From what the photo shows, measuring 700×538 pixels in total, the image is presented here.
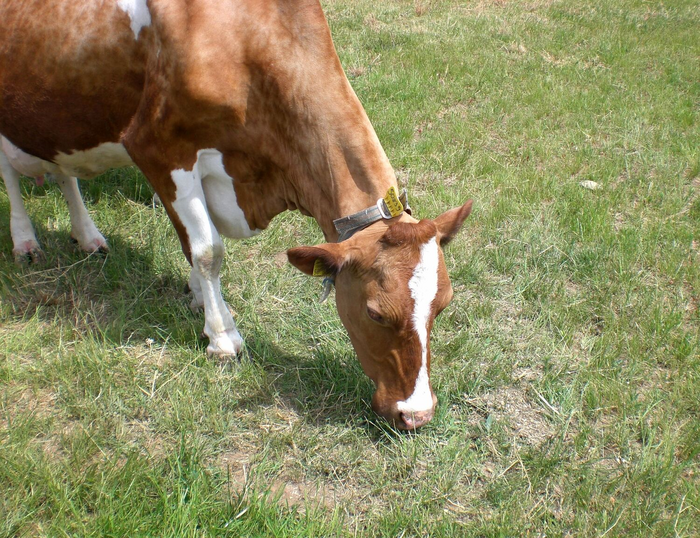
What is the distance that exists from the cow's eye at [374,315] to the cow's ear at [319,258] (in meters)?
0.23

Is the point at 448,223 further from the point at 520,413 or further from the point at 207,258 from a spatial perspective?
the point at 207,258

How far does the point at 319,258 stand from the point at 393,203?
0.42 metres

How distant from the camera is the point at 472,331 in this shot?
394 centimetres

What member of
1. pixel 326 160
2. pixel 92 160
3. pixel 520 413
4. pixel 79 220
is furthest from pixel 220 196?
pixel 520 413

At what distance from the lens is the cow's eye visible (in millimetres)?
2811

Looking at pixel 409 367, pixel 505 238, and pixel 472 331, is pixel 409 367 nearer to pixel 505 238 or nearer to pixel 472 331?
pixel 472 331

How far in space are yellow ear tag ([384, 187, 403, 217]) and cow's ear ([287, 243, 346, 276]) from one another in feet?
0.91

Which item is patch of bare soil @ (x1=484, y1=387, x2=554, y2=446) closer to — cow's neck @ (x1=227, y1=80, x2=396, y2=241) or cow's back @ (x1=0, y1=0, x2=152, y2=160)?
cow's neck @ (x1=227, y1=80, x2=396, y2=241)

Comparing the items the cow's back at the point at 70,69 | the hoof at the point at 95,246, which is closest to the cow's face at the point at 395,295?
the cow's back at the point at 70,69

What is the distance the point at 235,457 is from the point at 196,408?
13.6 inches

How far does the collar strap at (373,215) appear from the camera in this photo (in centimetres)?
284

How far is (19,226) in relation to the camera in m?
4.39

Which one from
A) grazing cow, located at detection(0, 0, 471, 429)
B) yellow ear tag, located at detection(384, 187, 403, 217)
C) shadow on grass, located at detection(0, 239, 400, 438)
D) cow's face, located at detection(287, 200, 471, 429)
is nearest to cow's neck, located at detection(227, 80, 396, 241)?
grazing cow, located at detection(0, 0, 471, 429)

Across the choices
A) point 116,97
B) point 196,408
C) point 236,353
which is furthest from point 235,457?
point 116,97
